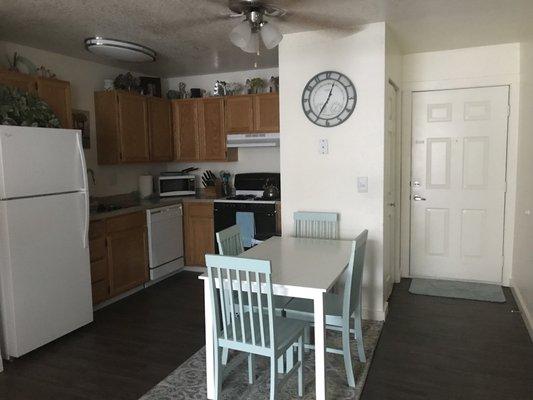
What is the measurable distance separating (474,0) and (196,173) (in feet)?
12.3

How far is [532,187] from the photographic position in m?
3.32

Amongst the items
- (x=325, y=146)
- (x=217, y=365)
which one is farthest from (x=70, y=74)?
(x=217, y=365)

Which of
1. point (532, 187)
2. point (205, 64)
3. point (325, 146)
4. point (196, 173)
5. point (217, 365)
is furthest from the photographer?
point (196, 173)

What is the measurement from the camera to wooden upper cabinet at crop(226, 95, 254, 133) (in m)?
4.84

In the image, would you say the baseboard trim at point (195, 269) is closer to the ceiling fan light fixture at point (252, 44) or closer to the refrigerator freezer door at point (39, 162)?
the refrigerator freezer door at point (39, 162)

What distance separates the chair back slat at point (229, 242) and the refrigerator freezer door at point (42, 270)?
1.28 metres

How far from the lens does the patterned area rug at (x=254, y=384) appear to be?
2.45m

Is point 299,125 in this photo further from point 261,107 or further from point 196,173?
point 196,173

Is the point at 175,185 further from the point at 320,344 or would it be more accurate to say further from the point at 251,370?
the point at 320,344

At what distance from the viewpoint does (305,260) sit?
103 inches

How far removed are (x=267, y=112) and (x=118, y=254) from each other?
224cm

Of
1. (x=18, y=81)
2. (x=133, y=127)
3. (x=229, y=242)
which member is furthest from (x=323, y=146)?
(x=18, y=81)

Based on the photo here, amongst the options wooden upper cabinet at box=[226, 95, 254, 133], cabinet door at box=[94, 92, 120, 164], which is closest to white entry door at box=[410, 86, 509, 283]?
wooden upper cabinet at box=[226, 95, 254, 133]

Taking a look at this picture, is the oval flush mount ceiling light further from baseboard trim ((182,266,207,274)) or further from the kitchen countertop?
baseboard trim ((182,266,207,274))
